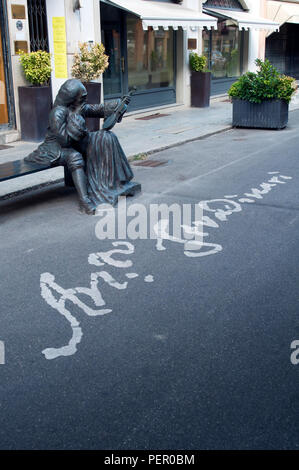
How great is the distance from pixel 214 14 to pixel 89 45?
7870 mm

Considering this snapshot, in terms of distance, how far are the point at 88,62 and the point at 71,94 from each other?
5.96m

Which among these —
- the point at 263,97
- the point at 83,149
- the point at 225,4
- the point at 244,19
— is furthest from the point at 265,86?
the point at 225,4

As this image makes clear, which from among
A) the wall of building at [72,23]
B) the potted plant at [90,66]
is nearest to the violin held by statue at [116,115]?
the potted plant at [90,66]

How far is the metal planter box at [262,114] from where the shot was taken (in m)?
13.1

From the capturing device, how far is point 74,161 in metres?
6.93

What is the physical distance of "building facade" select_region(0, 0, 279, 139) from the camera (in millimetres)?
11812

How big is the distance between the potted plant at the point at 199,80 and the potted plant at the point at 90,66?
601 cm

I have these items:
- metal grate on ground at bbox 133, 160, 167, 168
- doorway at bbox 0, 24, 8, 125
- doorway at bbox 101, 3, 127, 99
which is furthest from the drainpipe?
metal grate on ground at bbox 133, 160, 167, 168

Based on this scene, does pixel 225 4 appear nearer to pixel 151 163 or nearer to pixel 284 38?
pixel 284 38
